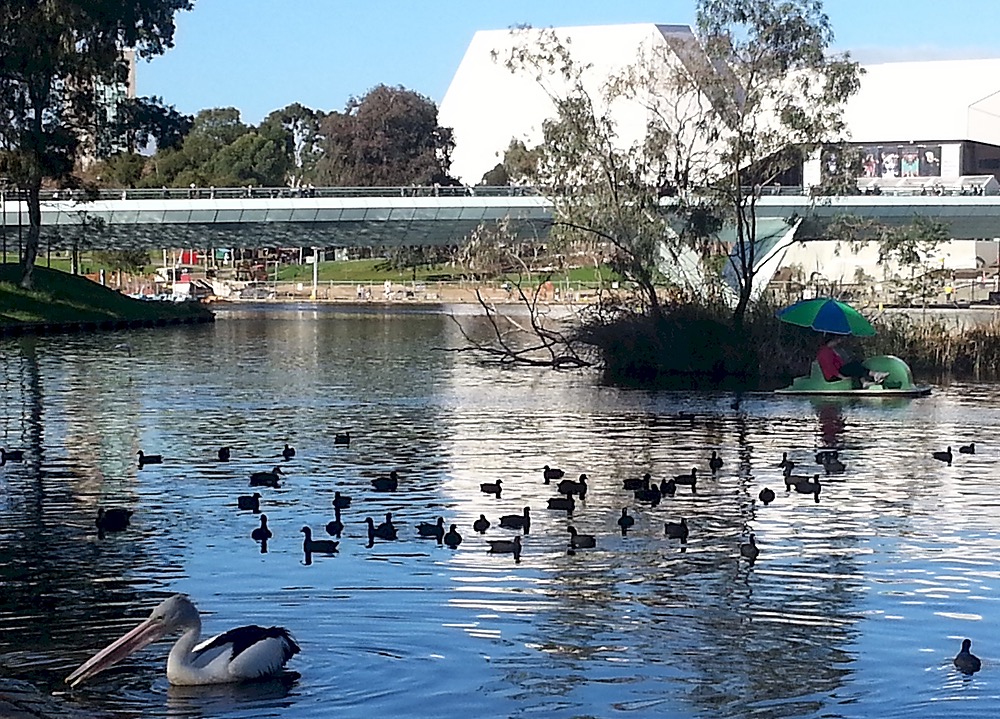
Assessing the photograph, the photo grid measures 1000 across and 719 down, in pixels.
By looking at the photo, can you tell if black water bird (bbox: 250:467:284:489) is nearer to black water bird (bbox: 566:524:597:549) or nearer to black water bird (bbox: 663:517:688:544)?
black water bird (bbox: 566:524:597:549)

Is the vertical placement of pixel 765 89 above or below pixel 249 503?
above

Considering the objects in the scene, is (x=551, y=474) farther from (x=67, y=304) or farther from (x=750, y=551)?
(x=67, y=304)

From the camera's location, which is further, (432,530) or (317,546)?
(432,530)

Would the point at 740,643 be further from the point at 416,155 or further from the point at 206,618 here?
the point at 416,155

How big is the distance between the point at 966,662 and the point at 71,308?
57002mm

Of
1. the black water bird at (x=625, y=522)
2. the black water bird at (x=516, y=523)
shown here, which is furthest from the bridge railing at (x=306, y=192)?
the black water bird at (x=516, y=523)

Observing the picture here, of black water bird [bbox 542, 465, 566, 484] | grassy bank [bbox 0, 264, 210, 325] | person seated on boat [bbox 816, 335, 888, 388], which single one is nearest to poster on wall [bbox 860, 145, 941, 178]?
grassy bank [bbox 0, 264, 210, 325]

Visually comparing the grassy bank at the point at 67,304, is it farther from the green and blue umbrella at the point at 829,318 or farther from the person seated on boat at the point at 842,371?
the person seated on boat at the point at 842,371

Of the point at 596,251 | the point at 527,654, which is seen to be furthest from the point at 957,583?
the point at 596,251

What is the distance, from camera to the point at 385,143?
4643 inches

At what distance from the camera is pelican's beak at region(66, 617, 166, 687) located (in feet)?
38.1

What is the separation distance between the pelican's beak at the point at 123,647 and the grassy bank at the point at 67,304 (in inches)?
1948

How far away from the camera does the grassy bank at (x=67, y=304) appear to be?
61.9m

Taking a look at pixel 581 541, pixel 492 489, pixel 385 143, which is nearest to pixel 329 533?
pixel 581 541
